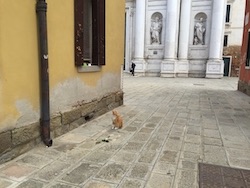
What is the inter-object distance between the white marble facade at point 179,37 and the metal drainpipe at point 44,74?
17393mm

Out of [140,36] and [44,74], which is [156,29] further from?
[44,74]

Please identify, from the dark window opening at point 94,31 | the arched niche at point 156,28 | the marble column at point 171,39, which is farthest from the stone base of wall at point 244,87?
the arched niche at point 156,28

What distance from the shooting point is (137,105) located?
267 inches

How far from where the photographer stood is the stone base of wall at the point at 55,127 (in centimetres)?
282

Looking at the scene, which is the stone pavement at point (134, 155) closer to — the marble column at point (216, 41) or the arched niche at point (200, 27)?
the marble column at point (216, 41)

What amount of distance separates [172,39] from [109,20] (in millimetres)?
15036

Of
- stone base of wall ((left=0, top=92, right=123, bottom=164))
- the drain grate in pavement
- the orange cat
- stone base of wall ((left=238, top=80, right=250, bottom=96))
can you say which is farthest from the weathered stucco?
stone base of wall ((left=238, top=80, right=250, bottom=96))

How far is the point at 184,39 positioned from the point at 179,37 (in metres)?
0.51

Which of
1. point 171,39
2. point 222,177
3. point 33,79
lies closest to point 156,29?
point 171,39

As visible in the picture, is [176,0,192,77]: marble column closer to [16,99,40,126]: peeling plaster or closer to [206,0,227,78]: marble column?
[206,0,227,78]: marble column

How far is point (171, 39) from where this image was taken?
769 inches

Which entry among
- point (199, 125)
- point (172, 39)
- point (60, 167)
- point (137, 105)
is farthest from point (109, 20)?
point (172, 39)

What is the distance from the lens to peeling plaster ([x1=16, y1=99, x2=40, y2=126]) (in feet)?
9.87

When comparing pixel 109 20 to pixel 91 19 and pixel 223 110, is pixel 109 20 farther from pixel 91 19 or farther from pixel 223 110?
pixel 223 110
